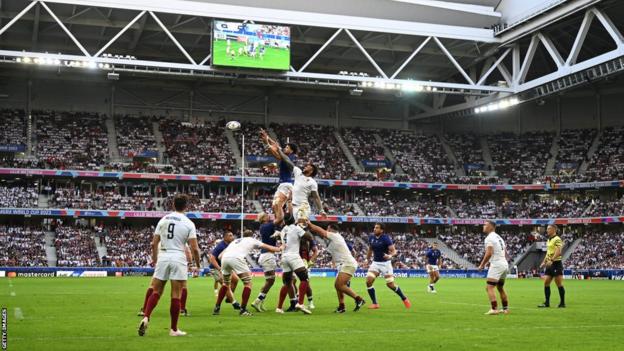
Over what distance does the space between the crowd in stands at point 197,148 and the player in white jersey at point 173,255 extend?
55965 mm

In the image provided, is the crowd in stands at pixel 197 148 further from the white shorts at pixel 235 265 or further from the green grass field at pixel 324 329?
the white shorts at pixel 235 265

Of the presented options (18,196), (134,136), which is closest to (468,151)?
(134,136)

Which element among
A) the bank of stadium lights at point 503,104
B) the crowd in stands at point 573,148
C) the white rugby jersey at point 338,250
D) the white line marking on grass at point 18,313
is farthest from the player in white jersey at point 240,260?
the crowd in stands at point 573,148

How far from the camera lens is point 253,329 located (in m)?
15.5

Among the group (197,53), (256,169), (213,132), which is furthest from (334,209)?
(197,53)

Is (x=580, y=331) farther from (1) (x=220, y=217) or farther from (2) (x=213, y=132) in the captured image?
(2) (x=213, y=132)

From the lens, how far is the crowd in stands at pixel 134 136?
230ft

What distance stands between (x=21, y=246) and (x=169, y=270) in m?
50.4

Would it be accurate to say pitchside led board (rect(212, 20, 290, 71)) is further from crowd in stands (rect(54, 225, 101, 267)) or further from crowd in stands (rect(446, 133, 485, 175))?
crowd in stands (rect(446, 133, 485, 175))

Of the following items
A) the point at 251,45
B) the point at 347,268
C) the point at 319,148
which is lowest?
the point at 347,268

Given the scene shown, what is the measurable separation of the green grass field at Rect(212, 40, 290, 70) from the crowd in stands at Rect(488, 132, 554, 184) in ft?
97.9

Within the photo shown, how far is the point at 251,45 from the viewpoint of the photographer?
60.5 metres

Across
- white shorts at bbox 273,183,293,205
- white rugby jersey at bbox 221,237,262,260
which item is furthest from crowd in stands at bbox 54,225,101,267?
white shorts at bbox 273,183,293,205

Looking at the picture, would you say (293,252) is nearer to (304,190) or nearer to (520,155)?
(304,190)
